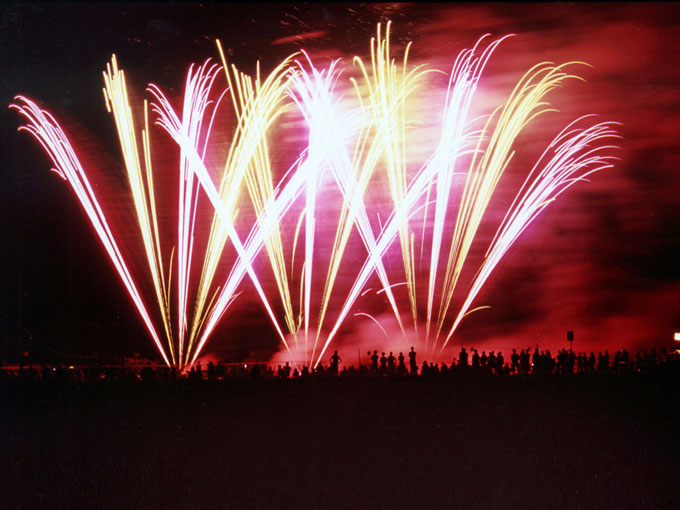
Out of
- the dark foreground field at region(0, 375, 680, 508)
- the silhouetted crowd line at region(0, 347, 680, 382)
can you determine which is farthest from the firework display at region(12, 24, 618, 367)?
the dark foreground field at region(0, 375, 680, 508)

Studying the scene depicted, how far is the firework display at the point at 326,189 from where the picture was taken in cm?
1568

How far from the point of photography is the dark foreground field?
529 centimetres

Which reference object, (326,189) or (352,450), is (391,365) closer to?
(326,189)

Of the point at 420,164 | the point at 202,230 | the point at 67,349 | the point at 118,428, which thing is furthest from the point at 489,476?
the point at 67,349

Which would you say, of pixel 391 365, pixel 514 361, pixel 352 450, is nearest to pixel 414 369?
pixel 391 365

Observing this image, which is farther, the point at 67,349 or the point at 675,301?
the point at 67,349

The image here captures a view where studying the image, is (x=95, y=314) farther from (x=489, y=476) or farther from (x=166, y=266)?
(x=489, y=476)

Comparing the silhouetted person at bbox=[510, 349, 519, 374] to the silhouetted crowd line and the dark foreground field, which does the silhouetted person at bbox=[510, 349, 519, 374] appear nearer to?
the silhouetted crowd line

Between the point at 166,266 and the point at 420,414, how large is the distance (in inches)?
764

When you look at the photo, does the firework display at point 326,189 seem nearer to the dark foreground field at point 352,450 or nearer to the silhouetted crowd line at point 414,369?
the silhouetted crowd line at point 414,369

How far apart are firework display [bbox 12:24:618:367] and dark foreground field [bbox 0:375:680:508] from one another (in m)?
6.19

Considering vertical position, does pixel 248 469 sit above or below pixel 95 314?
below

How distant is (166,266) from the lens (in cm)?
2672

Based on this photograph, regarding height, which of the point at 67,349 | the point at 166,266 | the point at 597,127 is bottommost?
the point at 67,349
